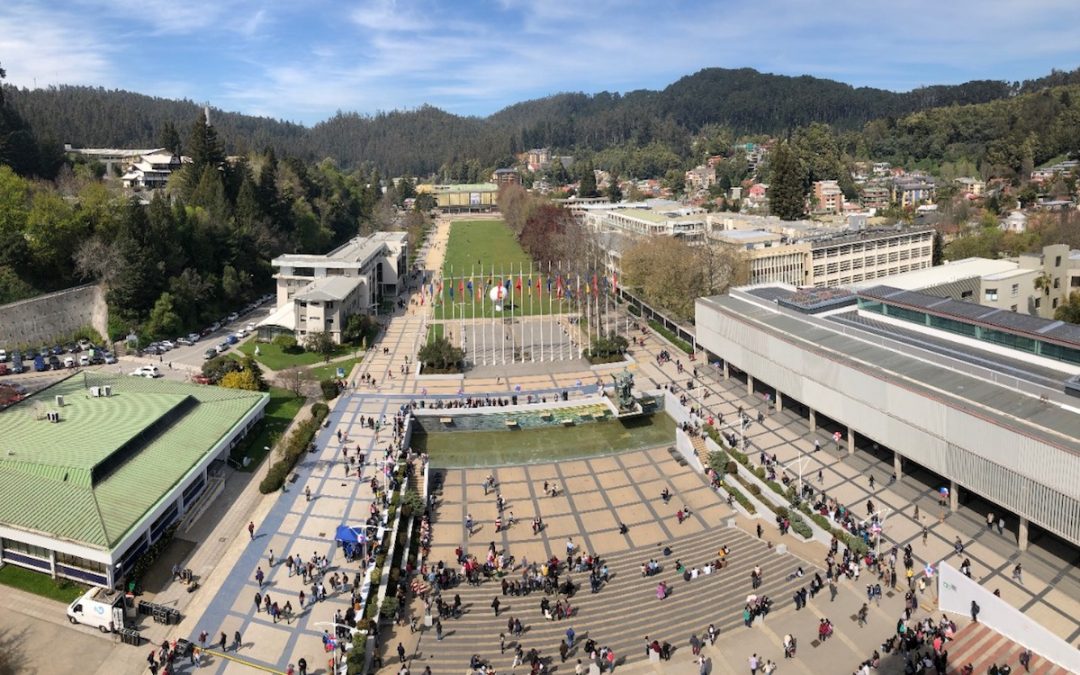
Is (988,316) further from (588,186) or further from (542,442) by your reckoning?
(588,186)

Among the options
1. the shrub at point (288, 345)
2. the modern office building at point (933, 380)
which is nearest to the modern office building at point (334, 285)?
the shrub at point (288, 345)

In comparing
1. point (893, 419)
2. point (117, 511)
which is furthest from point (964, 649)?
point (117, 511)

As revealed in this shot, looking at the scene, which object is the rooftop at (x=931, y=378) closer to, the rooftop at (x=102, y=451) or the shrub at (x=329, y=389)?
the shrub at (x=329, y=389)

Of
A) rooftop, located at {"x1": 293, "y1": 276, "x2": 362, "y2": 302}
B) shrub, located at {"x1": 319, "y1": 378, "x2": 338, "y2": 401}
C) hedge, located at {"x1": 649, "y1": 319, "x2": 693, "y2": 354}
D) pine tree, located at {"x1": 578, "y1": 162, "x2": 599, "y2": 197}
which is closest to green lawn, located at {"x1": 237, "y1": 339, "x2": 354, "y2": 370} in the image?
rooftop, located at {"x1": 293, "y1": 276, "x2": 362, "y2": 302}

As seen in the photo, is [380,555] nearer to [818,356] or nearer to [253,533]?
[253,533]

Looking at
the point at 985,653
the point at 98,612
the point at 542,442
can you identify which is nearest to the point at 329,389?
the point at 542,442

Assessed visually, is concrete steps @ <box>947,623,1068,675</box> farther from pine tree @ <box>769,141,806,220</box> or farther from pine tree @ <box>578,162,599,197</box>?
pine tree @ <box>578,162,599,197</box>

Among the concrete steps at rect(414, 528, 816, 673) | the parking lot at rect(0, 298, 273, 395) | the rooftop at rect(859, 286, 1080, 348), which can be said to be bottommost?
the concrete steps at rect(414, 528, 816, 673)
